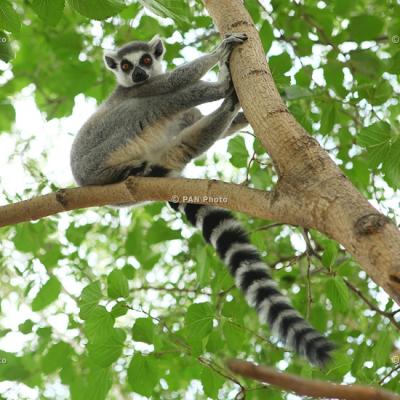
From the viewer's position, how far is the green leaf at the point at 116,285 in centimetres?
359

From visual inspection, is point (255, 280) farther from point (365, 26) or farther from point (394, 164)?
point (365, 26)

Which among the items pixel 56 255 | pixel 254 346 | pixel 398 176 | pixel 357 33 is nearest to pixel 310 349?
pixel 398 176

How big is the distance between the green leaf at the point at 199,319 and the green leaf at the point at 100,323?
525 millimetres

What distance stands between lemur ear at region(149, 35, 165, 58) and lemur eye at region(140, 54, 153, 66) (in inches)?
6.9

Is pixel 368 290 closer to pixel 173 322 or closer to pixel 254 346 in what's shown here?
pixel 254 346

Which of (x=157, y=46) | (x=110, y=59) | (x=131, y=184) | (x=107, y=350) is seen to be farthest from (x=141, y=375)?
(x=157, y=46)

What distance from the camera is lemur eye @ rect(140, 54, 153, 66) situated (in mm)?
6000

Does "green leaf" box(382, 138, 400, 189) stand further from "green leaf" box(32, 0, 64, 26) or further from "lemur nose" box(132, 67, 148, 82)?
"lemur nose" box(132, 67, 148, 82)

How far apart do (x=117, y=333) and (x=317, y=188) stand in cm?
202

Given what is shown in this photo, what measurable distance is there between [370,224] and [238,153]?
2443 millimetres

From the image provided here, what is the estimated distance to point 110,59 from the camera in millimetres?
6062

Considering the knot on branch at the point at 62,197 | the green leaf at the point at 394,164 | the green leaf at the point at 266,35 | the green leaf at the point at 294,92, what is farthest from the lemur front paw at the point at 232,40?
the knot on branch at the point at 62,197

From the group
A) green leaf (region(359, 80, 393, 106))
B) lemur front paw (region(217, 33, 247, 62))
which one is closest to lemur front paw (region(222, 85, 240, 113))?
lemur front paw (region(217, 33, 247, 62))

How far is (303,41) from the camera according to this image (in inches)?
193
